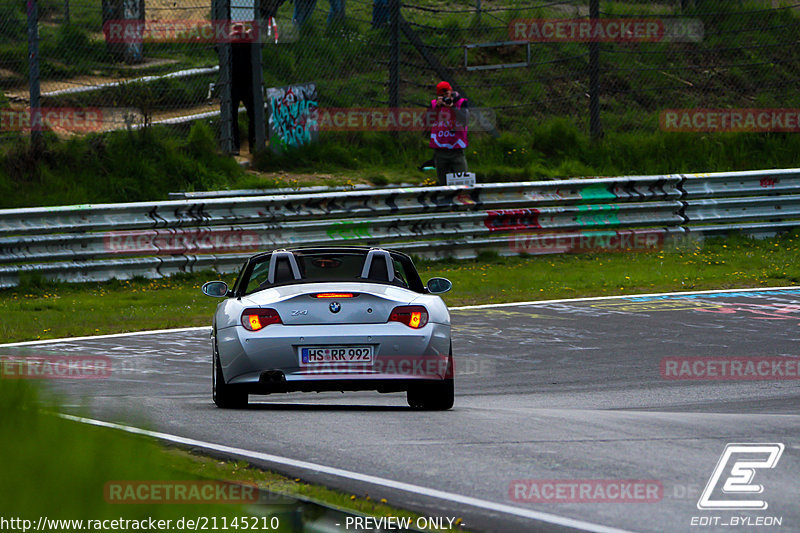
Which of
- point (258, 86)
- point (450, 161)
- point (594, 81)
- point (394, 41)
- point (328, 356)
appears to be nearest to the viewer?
point (328, 356)

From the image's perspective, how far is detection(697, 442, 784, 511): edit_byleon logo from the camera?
5344 millimetres

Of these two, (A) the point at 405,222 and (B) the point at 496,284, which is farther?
(A) the point at 405,222

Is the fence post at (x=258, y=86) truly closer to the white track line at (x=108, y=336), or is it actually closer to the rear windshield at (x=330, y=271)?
the white track line at (x=108, y=336)

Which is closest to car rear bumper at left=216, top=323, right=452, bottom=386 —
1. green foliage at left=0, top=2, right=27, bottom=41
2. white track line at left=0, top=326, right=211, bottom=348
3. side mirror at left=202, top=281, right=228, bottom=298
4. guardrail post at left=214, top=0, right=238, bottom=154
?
side mirror at left=202, top=281, right=228, bottom=298

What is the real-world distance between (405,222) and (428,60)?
18.9ft

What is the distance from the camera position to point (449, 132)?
19156 mm

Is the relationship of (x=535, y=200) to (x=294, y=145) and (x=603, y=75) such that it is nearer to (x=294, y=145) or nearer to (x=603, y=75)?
(x=294, y=145)

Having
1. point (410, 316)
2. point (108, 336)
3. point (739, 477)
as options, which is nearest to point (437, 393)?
point (410, 316)

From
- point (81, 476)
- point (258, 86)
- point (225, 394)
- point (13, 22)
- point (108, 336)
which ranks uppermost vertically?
point (13, 22)

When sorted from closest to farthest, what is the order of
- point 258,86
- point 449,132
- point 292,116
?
point 449,132
point 258,86
point 292,116

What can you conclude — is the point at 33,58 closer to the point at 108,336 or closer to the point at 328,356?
the point at 108,336

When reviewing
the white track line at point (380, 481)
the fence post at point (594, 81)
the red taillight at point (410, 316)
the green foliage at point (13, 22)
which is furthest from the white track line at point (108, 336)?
the fence post at point (594, 81)

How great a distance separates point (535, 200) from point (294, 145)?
515 centimetres

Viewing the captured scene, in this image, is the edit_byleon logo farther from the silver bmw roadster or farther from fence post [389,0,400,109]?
fence post [389,0,400,109]
